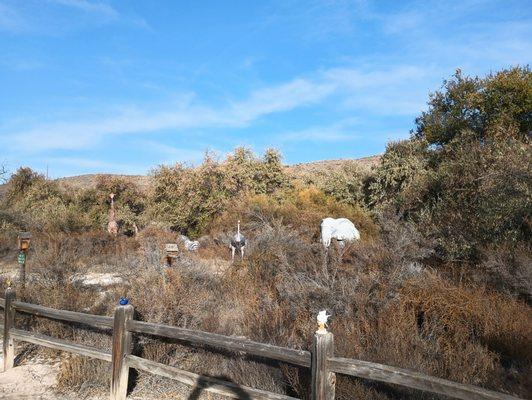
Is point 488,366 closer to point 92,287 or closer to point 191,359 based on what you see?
point 191,359

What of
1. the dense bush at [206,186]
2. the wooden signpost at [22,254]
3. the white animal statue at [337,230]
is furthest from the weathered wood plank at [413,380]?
the dense bush at [206,186]

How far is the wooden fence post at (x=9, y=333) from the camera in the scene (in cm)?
750

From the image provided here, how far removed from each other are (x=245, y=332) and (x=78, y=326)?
9.33 feet

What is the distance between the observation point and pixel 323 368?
14.9 feet

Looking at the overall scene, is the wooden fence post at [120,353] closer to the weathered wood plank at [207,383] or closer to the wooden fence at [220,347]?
the wooden fence at [220,347]

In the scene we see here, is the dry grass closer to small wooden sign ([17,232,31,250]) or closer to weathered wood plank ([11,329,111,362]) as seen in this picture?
weathered wood plank ([11,329,111,362])

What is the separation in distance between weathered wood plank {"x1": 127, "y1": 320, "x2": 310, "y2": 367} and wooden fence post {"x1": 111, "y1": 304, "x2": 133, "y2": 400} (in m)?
0.11

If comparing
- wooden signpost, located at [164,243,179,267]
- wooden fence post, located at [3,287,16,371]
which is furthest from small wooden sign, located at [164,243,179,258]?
wooden fence post, located at [3,287,16,371]

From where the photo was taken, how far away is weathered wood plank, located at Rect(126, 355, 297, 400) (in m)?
5.23

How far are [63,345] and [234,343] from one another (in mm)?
2959

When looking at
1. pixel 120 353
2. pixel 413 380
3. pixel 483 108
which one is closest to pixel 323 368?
pixel 413 380

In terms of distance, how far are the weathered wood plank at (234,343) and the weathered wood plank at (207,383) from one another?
368 millimetres

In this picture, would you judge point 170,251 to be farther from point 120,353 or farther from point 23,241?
point 23,241

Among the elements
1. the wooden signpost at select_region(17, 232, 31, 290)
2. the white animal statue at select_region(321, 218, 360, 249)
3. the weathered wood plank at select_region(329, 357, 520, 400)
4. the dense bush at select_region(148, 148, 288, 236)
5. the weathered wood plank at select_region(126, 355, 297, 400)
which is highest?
the dense bush at select_region(148, 148, 288, 236)
